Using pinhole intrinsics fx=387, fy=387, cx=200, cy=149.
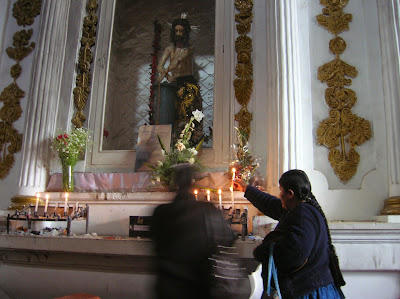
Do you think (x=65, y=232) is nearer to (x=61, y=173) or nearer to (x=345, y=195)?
(x=61, y=173)

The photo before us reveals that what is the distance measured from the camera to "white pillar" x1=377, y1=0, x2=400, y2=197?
13.7 ft

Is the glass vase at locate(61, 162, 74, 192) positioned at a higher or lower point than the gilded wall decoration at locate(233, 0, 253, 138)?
lower

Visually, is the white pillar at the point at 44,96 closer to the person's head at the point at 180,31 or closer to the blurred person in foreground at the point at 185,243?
the person's head at the point at 180,31

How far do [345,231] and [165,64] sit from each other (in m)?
3.90

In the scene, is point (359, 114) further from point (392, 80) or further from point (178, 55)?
point (178, 55)

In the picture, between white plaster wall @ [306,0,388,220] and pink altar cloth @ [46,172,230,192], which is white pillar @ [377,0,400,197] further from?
pink altar cloth @ [46,172,230,192]

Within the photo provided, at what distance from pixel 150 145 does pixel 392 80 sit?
9.88ft

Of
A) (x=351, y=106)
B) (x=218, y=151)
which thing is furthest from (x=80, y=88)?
(x=351, y=106)

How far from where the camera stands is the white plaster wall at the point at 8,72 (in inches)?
218

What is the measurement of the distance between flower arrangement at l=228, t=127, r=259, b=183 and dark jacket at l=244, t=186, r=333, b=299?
2.26m

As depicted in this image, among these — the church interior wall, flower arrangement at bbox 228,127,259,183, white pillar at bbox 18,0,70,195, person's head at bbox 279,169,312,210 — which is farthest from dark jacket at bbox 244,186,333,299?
white pillar at bbox 18,0,70,195

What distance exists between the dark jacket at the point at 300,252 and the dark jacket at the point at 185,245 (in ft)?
0.89

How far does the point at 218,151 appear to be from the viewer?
5125 mm

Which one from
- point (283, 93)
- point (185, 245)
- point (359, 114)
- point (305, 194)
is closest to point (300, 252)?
point (305, 194)
